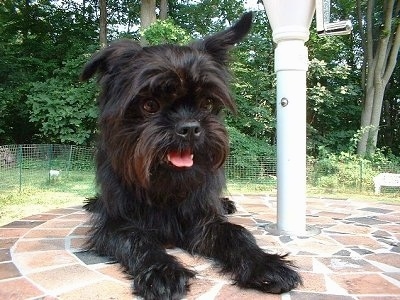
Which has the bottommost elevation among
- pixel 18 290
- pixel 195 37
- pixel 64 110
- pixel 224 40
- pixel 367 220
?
pixel 18 290

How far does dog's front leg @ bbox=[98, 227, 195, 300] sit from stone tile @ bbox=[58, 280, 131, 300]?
6 centimetres

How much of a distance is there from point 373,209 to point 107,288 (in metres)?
2.90

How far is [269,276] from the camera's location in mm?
1730

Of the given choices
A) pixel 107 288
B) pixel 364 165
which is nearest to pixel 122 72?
pixel 107 288

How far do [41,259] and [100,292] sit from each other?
630 mm

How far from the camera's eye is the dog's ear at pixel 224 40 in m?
2.47

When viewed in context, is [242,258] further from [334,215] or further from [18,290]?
[334,215]

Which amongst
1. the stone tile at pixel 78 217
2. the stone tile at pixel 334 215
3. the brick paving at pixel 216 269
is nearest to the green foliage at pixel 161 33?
the stone tile at pixel 78 217

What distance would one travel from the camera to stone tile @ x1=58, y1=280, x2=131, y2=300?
1.67 metres

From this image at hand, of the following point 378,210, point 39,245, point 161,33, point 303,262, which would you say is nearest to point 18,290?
point 39,245

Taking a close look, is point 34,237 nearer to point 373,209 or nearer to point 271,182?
point 373,209

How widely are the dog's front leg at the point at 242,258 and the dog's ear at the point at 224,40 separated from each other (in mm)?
1049

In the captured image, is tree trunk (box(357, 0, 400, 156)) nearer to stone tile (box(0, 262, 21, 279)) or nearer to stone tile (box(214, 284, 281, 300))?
stone tile (box(214, 284, 281, 300))

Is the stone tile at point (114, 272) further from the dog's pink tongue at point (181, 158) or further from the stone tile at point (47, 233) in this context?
the stone tile at point (47, 233)
